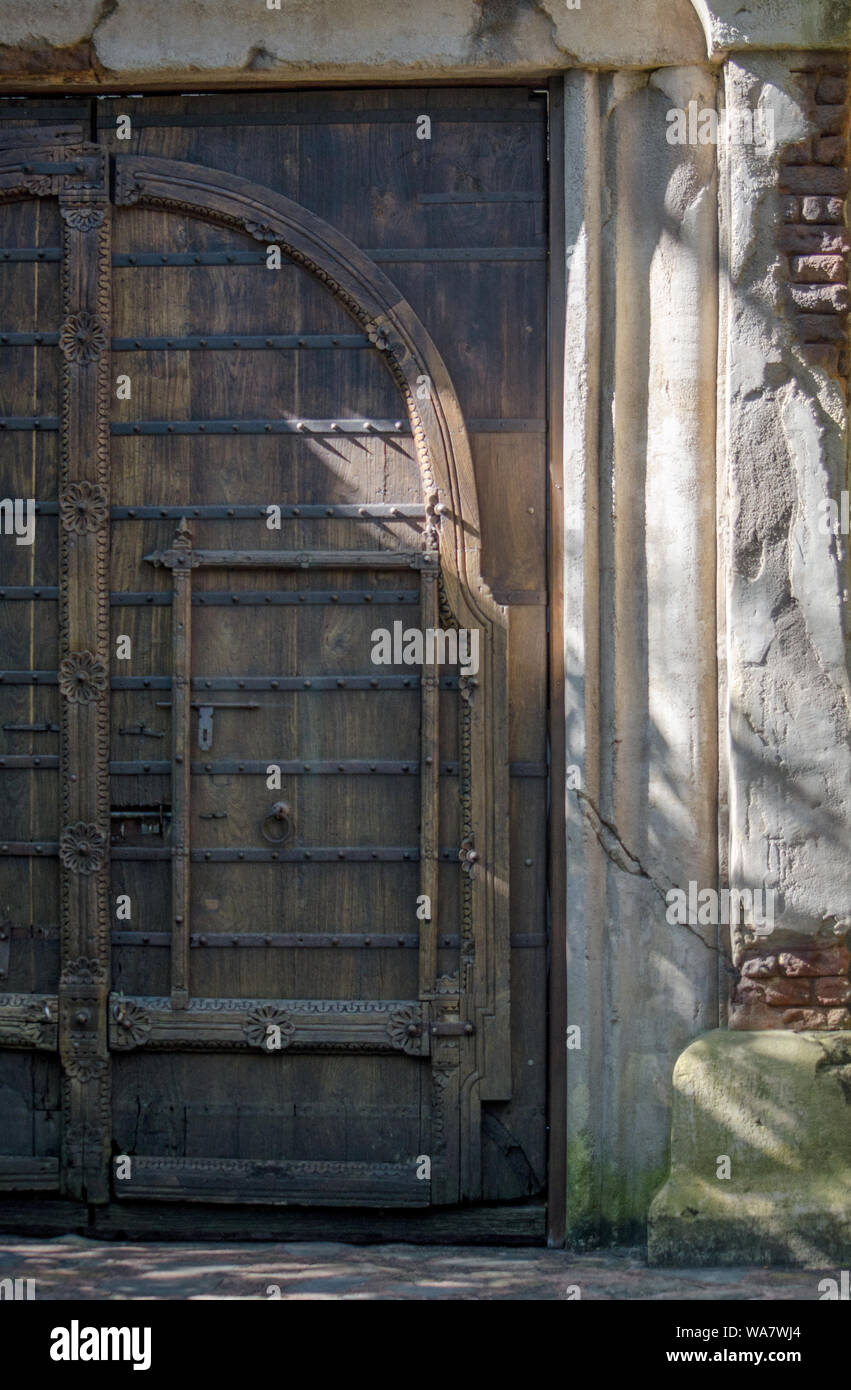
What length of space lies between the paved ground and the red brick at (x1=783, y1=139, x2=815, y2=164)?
2724 mm

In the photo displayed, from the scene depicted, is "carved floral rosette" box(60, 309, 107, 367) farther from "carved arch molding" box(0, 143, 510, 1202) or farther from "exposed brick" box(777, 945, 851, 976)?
"exposed brick" box(777, 945, 851, 976)

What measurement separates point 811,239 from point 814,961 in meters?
1.80

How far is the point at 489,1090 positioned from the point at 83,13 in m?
3.03

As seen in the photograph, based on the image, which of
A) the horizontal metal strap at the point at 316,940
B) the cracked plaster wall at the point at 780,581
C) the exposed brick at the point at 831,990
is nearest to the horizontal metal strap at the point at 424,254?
the cracked plaster wall at the point at 780,581

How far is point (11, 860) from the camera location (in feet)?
11.4

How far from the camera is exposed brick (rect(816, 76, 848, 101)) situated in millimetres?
3168

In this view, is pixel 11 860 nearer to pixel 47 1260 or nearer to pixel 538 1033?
pixel 47 1260

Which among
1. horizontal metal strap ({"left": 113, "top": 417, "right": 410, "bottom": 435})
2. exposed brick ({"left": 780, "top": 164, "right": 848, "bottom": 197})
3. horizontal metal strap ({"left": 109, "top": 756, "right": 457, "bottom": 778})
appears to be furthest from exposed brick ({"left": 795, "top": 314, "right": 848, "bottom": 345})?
horizontal metal strap ({"left": 109, "top": 756, "right": 457, "bottom": 778})

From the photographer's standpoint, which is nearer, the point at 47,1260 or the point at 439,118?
the point at 47,1260

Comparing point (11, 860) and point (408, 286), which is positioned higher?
point (408, 286)

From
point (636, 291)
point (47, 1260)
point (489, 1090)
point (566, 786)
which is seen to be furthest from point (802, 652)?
point (47, 1260)

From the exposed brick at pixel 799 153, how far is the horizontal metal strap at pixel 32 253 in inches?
75.5

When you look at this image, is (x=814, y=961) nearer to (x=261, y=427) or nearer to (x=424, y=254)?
Answer: (x=261, y=427)

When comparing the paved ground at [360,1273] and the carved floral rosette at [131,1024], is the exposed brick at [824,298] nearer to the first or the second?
the paved ground at [360,1273]
